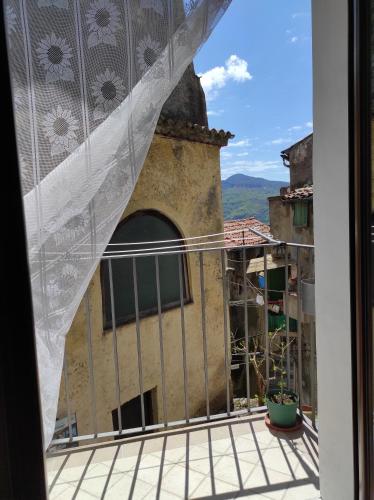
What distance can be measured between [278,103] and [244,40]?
75cm

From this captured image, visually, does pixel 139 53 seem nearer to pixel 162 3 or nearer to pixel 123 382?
pixel 162 3

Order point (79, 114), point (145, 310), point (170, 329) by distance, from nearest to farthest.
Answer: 1. point (79, 114)
2. point (145, 310)
3. point (170, 329)

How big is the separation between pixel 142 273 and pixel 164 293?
572 mm

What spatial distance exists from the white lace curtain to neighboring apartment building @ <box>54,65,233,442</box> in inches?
129

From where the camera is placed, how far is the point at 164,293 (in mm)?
5309

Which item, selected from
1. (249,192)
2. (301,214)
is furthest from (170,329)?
(301,214)

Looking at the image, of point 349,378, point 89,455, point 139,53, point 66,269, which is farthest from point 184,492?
point 139,53

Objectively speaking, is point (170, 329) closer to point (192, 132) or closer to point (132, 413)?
point (132, 413)

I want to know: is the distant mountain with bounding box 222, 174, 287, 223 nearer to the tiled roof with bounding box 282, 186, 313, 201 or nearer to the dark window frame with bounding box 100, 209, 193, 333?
the dark window frame with bounding box 100, 209, 193, 333

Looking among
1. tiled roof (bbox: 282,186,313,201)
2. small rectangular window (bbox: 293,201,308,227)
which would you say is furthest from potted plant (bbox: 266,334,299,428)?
small rectangular window (bbox: 293,201,308,227)

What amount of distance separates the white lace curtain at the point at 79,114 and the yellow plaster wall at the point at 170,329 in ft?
10.4

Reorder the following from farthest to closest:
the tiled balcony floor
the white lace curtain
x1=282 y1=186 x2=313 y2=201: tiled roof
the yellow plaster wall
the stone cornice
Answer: x1=282 y1=186 x2=313 y2=201: tiled roof
the stone cornice
the yellow plaster wall
the tiled balcony floor
the white lace curtain

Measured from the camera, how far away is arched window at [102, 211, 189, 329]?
4500 mm

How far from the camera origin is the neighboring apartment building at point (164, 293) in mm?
4422
